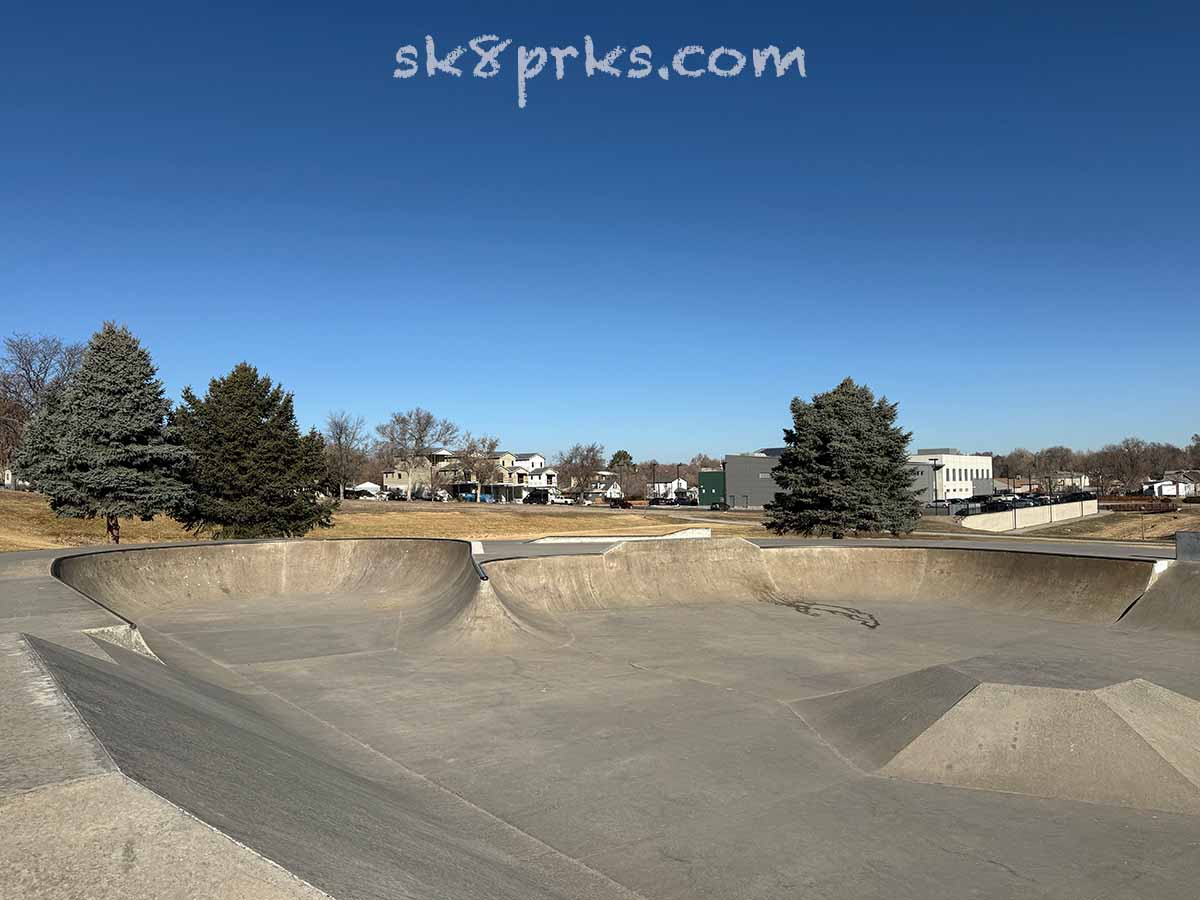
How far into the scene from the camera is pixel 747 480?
3113 inches

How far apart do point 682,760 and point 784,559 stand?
491 inches

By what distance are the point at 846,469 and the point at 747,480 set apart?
4477cm

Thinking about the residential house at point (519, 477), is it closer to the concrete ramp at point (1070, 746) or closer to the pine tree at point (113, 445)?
the pine tree at point (113, 445)

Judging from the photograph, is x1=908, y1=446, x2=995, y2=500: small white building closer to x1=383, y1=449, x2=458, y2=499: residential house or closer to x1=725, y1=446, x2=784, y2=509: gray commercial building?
x1=725, y1=446, x2=784, y2=509: gray commercial building

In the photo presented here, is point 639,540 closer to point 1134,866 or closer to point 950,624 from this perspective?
point 950,624

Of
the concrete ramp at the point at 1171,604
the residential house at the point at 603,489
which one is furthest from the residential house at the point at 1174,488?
the concrete ramp at the point at 1171,604

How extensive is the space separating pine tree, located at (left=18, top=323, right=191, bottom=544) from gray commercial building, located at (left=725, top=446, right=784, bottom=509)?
58123 millimetres

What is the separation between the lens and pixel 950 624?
52.1 ft

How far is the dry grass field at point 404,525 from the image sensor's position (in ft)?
109

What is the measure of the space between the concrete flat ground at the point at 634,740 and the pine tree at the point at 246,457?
11.7m

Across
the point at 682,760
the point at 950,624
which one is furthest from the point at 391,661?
the point at 950,624

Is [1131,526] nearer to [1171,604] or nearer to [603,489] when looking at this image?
[1171,604]

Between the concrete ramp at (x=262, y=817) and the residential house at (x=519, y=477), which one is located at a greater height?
the residential house at (x=519, y=477)

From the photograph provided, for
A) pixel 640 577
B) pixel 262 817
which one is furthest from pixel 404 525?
pixel 262 817
